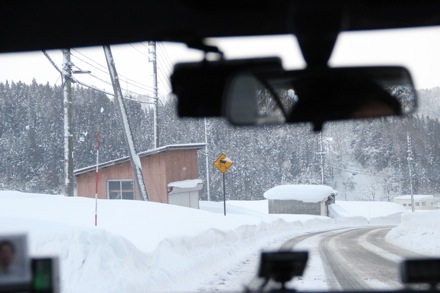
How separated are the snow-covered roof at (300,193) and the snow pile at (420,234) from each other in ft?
64.7

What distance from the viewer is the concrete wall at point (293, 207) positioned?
1981 inches

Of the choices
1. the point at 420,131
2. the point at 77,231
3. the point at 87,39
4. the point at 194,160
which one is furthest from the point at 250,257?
the point at 420,131

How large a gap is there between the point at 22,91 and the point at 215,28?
59063mm

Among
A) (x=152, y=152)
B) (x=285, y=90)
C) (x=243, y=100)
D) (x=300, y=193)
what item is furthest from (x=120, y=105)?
(x=300, y=193)

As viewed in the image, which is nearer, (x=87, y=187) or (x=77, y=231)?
(x=77, y=231)

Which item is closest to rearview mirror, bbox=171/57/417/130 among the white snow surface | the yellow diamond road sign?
the white snow surface

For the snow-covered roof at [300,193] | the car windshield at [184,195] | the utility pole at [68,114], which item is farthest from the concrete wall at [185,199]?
the snow-covered roof at [300,193]

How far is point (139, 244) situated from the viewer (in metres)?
12.3

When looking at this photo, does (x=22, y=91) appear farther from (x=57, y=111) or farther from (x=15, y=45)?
(x=15, y=45)

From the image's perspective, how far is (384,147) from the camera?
60188 millimetres

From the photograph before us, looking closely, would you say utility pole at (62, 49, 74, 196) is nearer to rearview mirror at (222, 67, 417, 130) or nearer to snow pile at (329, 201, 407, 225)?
rearview mirror at (222, 67, 417, 130)

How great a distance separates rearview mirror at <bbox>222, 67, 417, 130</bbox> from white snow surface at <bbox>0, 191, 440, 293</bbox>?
3.52 feet

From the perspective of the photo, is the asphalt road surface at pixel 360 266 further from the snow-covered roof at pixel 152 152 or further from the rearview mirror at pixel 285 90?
the snow-covered roof at pixel 152 152

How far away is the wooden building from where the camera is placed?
31.4 metres
